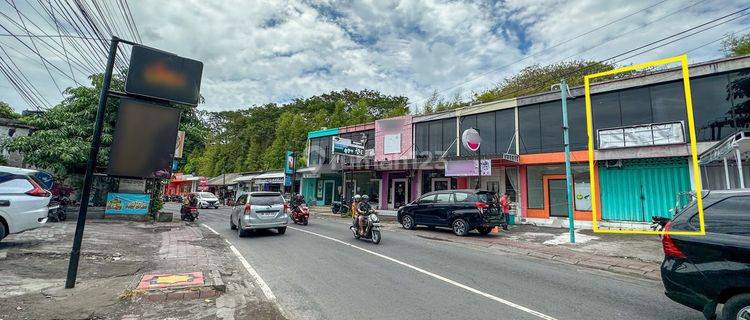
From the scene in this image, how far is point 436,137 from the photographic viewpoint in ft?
71.8

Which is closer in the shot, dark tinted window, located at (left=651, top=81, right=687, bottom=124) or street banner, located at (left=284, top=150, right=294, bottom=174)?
dark tinted window, located at (left=651, top=81, right=687, bottom=124)

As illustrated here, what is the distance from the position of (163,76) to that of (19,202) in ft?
17.2

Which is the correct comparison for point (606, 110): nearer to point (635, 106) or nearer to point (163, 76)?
point (635, 106)

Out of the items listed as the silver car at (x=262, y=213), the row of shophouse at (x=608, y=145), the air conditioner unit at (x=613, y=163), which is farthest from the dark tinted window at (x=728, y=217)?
the air conditioner unit at (x=613, y=163)

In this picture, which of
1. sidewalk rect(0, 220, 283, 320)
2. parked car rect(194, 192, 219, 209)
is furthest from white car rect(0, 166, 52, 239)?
parked car rect(194, 192, 219, 209)

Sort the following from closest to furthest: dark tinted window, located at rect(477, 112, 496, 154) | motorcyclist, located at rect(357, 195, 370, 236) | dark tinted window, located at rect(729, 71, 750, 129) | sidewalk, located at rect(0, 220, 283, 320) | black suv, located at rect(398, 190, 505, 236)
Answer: sidewalk, located at rect(0, 220, 283, 320)
motorcyclist, located at rect(357, 195, 370, 236)
dark tinted window, located at rect(729, 71, 750, 129)
black suv, located at rect(398, 190, 505, 236)
dark tinted window, located at rect(477, 112, 496, 154)

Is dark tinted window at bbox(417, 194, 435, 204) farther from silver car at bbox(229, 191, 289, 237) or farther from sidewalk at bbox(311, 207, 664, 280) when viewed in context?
silver car at bbox(229, 191, 289, 237)

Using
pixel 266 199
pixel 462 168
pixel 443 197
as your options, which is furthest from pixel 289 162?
pixel 443 197

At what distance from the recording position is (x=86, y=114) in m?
16.3

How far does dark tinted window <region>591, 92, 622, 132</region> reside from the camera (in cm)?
1508

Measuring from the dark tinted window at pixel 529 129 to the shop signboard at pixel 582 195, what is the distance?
2.39 metres

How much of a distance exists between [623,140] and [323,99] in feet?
121

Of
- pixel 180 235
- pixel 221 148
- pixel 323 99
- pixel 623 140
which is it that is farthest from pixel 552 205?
pixel 221 148

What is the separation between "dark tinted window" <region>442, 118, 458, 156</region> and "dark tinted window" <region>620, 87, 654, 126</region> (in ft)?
27.2
